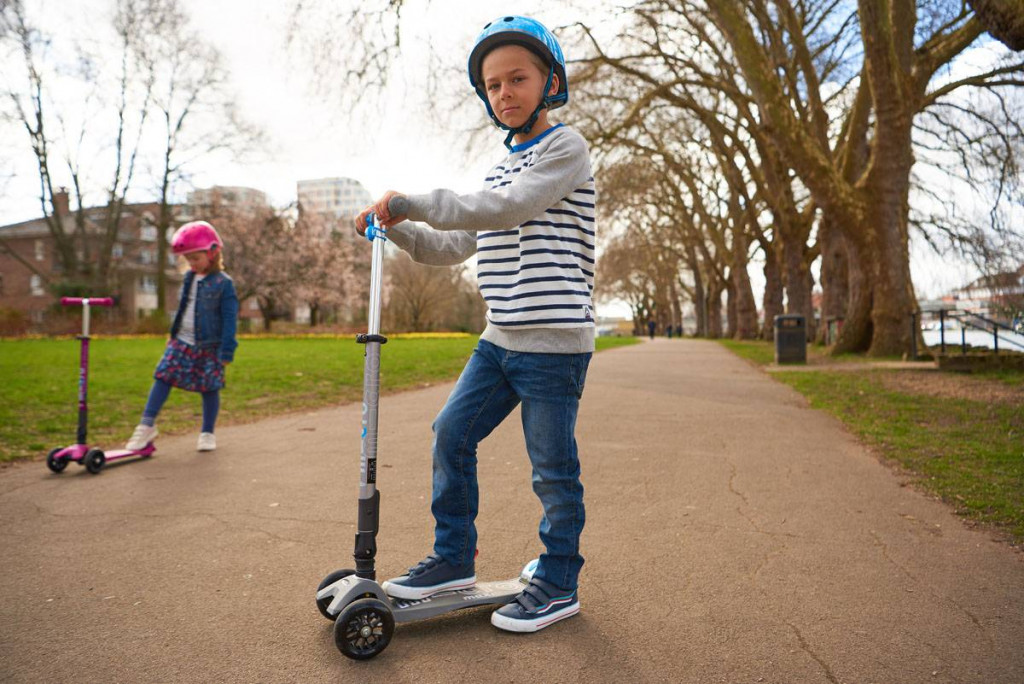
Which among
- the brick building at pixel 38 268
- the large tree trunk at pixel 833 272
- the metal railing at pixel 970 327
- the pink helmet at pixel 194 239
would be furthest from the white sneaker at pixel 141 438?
the brick building at pixel 38 268

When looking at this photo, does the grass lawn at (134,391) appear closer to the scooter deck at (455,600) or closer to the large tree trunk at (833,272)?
the scooter deck at (455,600)

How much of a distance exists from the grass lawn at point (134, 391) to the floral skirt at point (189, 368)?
3.87ft

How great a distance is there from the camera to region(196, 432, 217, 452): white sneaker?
5836mm

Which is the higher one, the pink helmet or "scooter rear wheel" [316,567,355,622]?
the pink helmet

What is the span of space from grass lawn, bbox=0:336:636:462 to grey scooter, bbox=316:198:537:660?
4.61 meters

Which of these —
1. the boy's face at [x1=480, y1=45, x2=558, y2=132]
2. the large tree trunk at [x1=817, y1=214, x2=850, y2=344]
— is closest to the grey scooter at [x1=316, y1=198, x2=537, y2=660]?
the boy's face at [x1=480, y1=45, x2=558, y2=132]

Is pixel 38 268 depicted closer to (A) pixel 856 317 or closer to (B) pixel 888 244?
(A) pixel 856 317

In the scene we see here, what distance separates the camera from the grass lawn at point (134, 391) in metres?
6.76

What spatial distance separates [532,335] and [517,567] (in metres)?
1.17

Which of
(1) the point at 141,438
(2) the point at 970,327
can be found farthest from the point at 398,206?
(2) the point at 970,327

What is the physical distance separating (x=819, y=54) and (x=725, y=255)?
47.8ft

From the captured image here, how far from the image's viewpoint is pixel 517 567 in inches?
123

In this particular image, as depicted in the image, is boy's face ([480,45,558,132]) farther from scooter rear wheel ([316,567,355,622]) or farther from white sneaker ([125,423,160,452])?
white sneaker ([125,423,160,452])

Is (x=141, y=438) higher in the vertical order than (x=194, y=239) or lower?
lower
